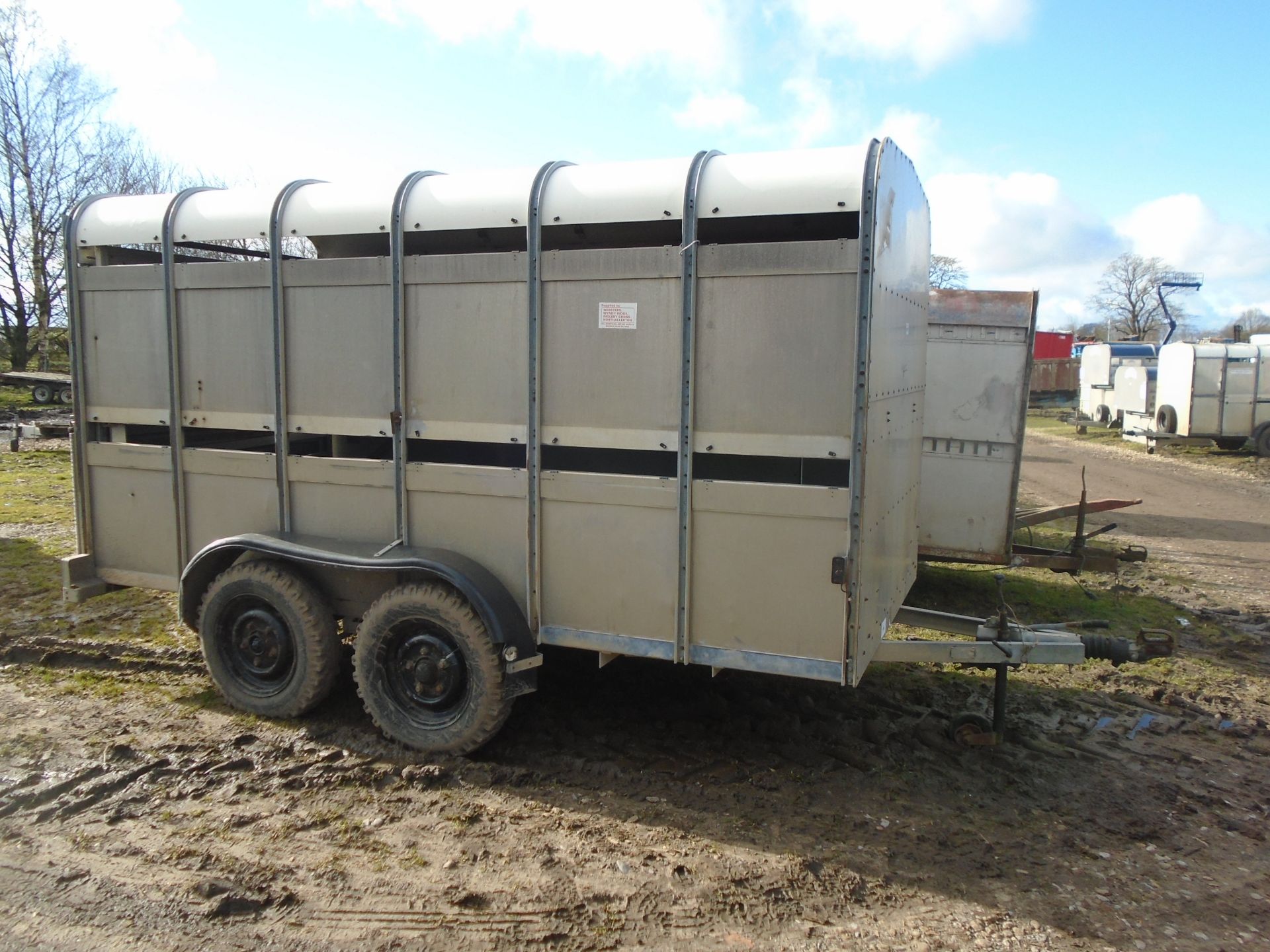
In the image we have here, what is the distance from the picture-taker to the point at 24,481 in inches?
554

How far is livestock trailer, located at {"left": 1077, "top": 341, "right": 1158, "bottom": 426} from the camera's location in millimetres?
25406

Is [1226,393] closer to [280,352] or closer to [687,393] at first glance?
[687,393]

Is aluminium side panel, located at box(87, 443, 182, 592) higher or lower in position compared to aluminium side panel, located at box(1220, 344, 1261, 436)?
lower

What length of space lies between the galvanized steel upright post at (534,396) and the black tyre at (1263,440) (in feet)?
67.5

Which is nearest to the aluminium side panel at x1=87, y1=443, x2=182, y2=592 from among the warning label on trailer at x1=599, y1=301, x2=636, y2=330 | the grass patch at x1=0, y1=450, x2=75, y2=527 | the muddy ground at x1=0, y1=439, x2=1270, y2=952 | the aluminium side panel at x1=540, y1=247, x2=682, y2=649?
the muddy ground at x1=0, y1=439, x2=1270, y2=952

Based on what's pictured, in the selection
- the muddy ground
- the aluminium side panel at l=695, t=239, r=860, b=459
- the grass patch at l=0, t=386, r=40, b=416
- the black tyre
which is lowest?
the muddy ground

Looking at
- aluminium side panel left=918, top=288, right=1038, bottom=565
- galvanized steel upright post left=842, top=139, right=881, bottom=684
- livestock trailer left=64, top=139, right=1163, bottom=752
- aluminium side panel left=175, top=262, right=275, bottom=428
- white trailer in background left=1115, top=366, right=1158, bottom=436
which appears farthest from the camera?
white trailer in background left=1115, top=366, right=1158, bottom=436

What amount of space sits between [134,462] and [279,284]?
1.59m

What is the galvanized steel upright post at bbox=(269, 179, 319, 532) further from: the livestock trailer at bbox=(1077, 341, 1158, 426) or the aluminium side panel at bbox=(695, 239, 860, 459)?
the livestock trailer at bbox=(1077, 341, 1158, 426)

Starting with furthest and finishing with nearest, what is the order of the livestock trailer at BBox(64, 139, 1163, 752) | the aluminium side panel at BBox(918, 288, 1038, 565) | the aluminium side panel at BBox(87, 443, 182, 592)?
the aluminium side panel at BBox(918, 288, 1038, 565) < the aluminium side panel at BBox(87, 443, 182, 592) < the livestock trailer at BBox(64, 139, 1163, 752)

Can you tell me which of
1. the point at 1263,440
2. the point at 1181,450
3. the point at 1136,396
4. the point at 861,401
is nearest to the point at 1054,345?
the point at 1136,396

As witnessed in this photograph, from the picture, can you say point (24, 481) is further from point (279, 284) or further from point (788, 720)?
point (788, 720)

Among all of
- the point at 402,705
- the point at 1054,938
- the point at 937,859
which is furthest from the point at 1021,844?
the point at 402,705

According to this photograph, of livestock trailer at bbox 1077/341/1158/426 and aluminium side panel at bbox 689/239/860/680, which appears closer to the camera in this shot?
aluminium side panel at bbox 689/239/860/680
